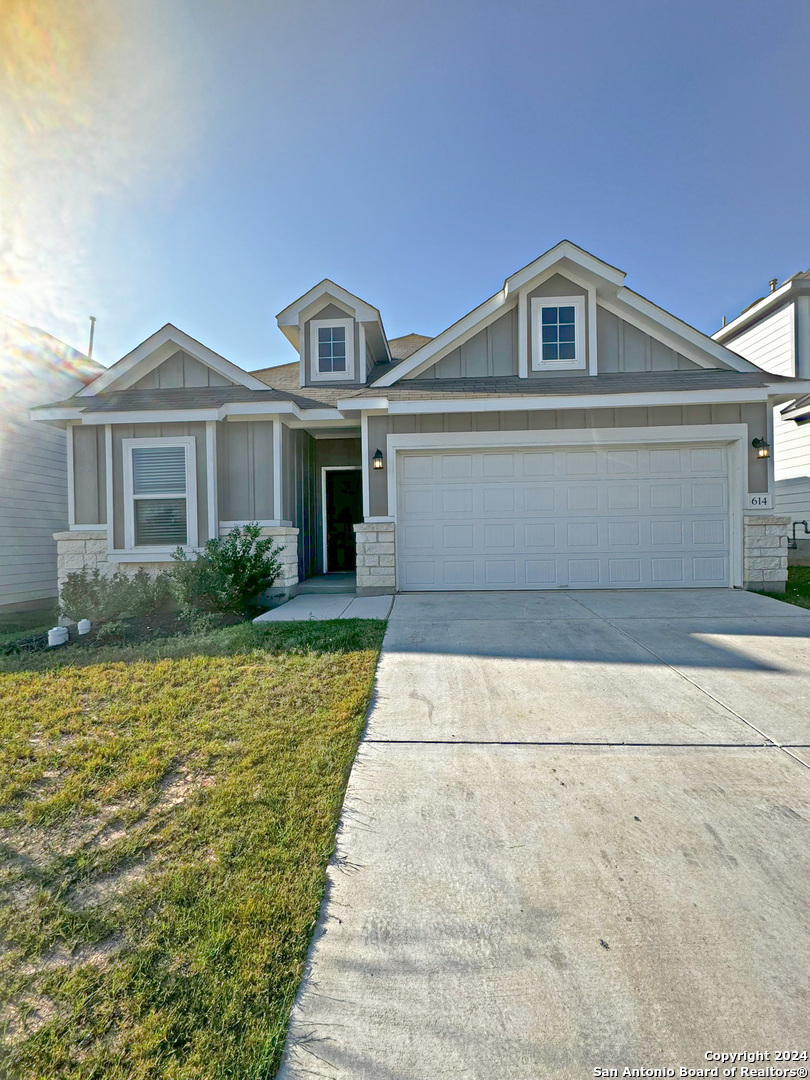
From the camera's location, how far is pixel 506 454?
8.01 m

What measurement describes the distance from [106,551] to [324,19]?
857 centimetres

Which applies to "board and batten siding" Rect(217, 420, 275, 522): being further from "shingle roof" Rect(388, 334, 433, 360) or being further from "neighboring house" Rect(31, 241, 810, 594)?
"shingle roof" Rect(388, 334, 433, 360)

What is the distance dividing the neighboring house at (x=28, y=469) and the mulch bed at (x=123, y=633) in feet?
14.9

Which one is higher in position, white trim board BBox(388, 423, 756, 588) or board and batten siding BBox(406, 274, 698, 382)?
board and batten siding BBox(406, 274, 698, 382)

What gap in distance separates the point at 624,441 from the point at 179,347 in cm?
779

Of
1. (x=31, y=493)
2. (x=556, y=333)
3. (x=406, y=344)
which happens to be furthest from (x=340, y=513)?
(x=31, y=493)

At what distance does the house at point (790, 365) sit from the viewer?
37.3ft

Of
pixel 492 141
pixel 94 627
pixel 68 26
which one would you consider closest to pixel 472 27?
pixel 492 141

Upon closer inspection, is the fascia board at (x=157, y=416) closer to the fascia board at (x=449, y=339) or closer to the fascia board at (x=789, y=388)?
the fascia board at (x=449, y=339)

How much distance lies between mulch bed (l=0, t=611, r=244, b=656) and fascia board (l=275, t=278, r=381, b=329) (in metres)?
6.26

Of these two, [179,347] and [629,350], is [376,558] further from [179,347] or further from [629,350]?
[629,350]

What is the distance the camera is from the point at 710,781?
2.66m

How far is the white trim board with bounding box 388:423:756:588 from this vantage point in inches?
304

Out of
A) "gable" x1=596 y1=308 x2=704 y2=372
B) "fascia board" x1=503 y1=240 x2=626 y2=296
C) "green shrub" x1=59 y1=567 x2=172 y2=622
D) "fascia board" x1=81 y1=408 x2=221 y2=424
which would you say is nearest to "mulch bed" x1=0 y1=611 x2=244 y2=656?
"green shrub" x1=59 y1=567 x2=172 y2=622
